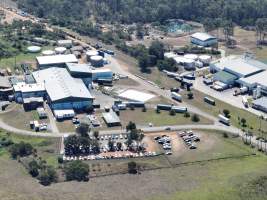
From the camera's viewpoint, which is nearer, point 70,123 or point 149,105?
point 70,123

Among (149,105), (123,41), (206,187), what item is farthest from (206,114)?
(123,41)

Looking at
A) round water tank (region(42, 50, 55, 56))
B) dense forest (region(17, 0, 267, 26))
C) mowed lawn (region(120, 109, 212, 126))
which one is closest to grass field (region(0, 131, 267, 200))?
mowed lawn (region(120, 109, 212, 126))

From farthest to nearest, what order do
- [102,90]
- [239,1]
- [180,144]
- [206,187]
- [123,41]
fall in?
[239,1]
[123,41]
[102,90]
[180,144]
[206,187]

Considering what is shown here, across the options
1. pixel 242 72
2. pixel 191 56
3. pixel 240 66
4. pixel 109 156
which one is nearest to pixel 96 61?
pixel 191 56

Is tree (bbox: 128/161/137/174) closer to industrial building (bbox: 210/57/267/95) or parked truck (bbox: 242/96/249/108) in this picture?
parked truck (bbox: 242/96/249/108)

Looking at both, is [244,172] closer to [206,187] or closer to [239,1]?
[206,187]

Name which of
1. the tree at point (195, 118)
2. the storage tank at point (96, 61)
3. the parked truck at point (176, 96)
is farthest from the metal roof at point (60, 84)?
the tree at point (195, 118)
